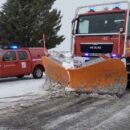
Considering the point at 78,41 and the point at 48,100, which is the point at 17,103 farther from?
the point at 78,41

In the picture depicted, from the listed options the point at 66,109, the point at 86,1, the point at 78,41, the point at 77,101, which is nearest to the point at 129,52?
the point at 78,41

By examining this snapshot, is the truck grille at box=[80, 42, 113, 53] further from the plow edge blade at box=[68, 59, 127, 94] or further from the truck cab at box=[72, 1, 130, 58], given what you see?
the plow edge blade at box=[68, 59, 127, 94]

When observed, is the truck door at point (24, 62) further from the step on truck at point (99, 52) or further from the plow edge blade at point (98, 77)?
the plow edge blade at point (98, 77)

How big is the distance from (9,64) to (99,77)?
6672 millimetres

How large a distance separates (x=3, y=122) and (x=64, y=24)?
936 inches

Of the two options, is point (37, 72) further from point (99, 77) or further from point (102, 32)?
point (99, 77)

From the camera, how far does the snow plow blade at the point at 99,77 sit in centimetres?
1170

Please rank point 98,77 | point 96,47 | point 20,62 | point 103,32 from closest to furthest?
point 98,77 → point 103,32 → point 96,47 → point 20,62

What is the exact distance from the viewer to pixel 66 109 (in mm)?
9836

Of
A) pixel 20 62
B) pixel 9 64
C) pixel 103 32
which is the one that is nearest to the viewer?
pixel 103 32

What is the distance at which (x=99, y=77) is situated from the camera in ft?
38.7

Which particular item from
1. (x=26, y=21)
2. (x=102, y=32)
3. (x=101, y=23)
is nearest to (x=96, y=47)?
(x=102, y=32)

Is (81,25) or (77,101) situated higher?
(81,25)

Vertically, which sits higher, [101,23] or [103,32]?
[101,23]
